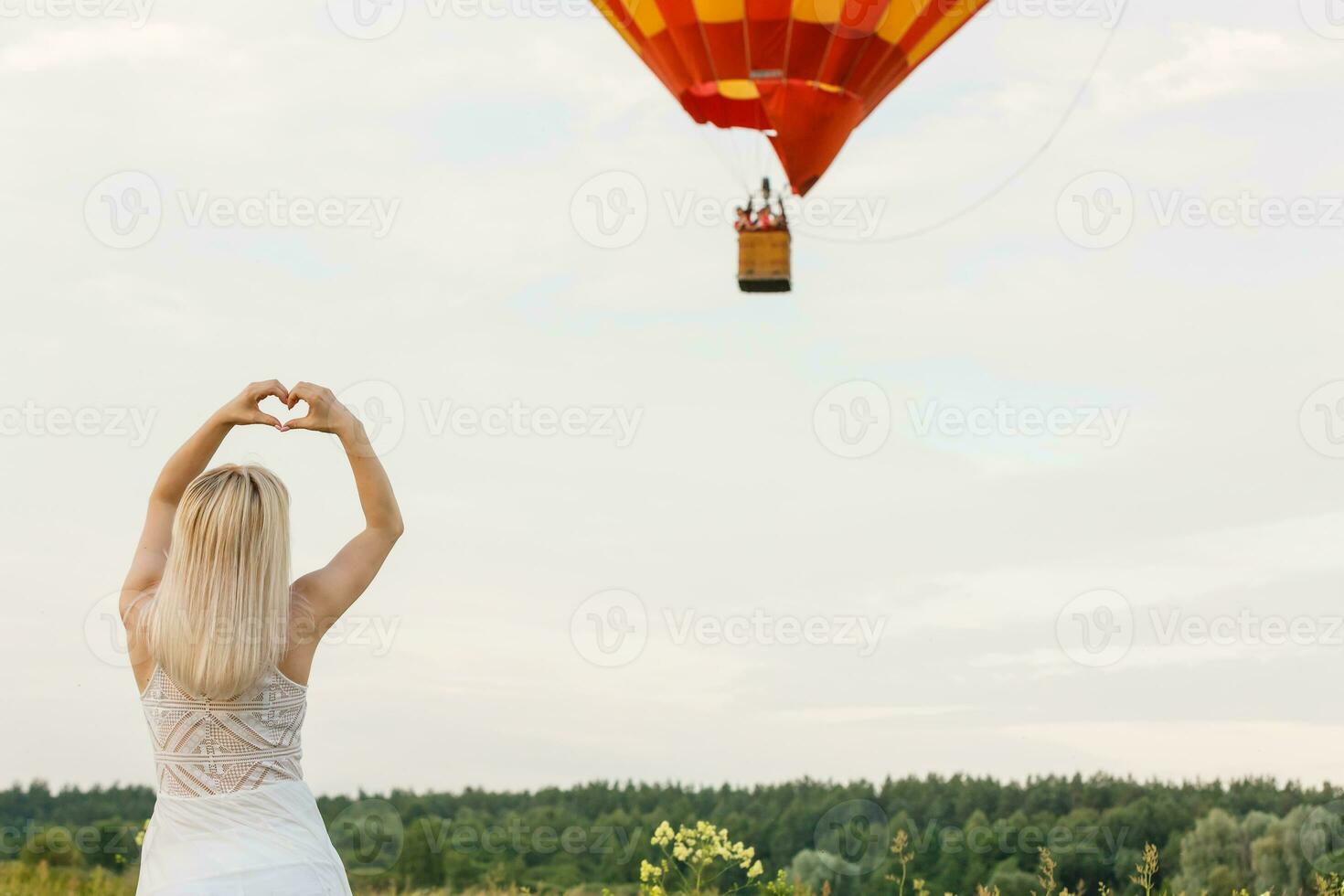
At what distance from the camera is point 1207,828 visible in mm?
18875

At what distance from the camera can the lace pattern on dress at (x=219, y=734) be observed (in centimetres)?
388

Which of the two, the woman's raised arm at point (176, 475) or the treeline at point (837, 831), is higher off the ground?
the woman's raised arm at point (176, 475)

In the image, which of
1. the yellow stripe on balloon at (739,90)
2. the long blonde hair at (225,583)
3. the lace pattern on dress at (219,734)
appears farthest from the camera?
the yellow stripe on balloon at (739,90)

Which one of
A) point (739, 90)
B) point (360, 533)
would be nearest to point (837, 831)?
point (739, 90)

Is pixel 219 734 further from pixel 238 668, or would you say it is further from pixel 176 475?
pixel 176 475

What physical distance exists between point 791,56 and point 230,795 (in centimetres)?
1066

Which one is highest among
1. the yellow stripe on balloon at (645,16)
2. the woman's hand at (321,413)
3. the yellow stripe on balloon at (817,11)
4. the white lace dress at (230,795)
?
the yellow stripe on balloon at (645,16)

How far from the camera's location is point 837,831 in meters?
15.4

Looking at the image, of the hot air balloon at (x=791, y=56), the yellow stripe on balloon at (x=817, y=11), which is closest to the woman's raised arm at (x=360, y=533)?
the hot air balloon at (x=791, y=56)

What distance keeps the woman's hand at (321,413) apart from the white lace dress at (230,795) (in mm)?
639

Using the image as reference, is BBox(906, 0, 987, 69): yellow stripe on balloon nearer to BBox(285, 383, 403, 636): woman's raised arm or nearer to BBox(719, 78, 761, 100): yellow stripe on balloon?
BBox(719, 78, 761, 100): yellow stripe on balloon

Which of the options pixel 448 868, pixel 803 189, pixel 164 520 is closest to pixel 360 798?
pixel 448 868

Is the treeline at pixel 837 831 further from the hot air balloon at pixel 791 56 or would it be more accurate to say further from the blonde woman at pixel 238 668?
the hot air balloon at pixel 791 56

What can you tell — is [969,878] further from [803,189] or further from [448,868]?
[803,189]
